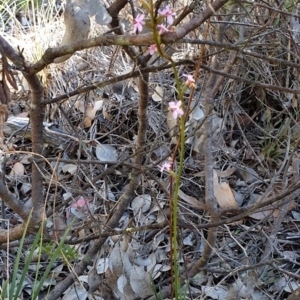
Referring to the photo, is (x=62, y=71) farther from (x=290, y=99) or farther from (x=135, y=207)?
(x=290, y=99)

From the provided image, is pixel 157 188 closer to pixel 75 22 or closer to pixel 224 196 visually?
pixel 224 196

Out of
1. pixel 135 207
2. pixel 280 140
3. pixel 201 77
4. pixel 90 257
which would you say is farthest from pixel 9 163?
pixel 280 140

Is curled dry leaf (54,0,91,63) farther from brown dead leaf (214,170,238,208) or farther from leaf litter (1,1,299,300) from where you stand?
brown dead leaf (214,170,238,208)

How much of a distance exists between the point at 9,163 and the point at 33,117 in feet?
2.56

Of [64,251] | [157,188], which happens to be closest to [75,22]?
[64,251]

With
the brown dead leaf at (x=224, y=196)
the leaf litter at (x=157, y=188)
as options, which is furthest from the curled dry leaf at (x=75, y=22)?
the brown dead leaf at (x=224, y=196)

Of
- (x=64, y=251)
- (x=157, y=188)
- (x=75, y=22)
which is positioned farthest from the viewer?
(x=157, y=188)

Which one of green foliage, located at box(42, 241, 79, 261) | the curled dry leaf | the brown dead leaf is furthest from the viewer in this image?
the brown dead leaf

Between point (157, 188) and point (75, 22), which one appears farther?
point (157, 188)

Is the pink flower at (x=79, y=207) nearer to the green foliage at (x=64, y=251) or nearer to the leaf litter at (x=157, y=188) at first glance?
the leaf litter at (x=157, y=188)

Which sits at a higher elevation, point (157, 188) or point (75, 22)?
point (75, 22)

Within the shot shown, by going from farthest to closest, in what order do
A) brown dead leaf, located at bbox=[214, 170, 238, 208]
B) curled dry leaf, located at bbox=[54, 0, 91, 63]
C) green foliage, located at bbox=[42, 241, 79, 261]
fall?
brown dead leaf, located at bbox=[214, 170, 238, 208] < green foliage, located at bbox=[42, 241, 79, 261] < curled dry leaf, located at bbox=[54, 0, 91, 63]

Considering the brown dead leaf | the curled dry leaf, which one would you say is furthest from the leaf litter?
the curled dry leaf

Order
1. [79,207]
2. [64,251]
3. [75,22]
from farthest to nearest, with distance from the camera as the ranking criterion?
[79,207], [64,251], [75,22]
